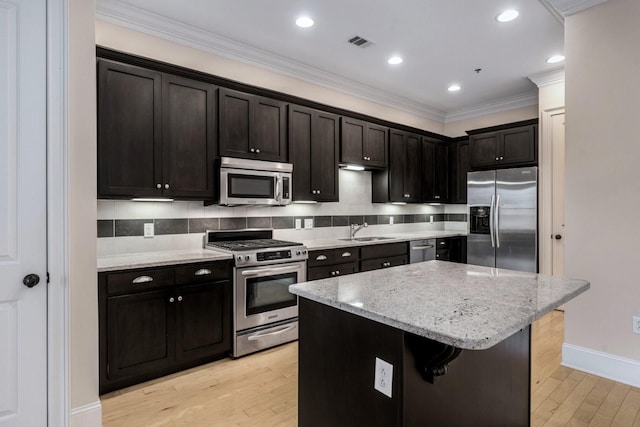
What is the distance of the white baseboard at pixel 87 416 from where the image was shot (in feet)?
6.36

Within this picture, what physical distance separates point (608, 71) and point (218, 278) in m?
3.47

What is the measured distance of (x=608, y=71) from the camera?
104 inches

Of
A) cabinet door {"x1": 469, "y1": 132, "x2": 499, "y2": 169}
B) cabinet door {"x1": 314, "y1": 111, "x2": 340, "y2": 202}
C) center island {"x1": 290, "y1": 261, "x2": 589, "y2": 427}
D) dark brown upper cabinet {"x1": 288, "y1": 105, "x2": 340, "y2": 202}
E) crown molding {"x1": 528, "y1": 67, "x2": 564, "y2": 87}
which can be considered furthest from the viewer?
cabinet door {"x1": 469, "y1": 132, "x2": 499, "y2": 169}

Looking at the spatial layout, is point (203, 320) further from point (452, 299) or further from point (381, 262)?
point (381, 262)

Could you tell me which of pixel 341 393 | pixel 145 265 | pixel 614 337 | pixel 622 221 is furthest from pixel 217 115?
pixel 614 337

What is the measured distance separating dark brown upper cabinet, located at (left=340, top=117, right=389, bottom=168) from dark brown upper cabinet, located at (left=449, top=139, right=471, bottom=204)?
159 centimetres

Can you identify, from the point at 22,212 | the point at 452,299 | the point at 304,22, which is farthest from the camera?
the point at 304,22

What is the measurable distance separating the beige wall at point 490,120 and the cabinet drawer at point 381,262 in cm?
275

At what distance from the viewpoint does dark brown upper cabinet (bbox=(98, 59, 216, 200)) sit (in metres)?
2.55

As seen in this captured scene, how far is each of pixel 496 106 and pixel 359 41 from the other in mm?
3041

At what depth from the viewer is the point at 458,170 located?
561cm

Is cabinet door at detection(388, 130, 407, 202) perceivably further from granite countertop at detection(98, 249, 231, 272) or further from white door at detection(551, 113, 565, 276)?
granite countertop at detection(98, 249, 231, 272)

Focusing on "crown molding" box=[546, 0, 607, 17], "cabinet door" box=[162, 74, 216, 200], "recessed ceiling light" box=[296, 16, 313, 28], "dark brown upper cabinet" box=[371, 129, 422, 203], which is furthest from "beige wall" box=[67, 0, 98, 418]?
"dark brown upper cabinet" box=[371, 129, 422, 203]

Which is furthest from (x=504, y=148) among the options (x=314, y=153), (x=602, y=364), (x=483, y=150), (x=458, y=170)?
(x=602, y=364)
